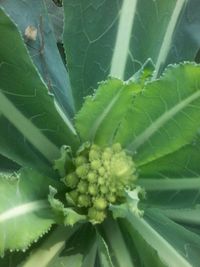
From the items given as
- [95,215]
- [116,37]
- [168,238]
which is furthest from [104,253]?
[116,37]

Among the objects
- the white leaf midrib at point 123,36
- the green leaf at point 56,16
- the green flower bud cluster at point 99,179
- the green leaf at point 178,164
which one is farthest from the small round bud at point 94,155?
the green leaf at point 56,16

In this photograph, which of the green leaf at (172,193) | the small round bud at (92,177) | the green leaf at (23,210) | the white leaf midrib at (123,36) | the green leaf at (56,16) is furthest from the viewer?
the green leaf at (56,16)

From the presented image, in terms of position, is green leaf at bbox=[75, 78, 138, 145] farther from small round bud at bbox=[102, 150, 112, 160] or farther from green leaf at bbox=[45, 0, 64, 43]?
green leaf at bbox=[45, 0, 64, 43]

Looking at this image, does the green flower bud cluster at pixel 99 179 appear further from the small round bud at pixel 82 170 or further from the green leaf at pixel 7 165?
the green leaf at pixel 7 165

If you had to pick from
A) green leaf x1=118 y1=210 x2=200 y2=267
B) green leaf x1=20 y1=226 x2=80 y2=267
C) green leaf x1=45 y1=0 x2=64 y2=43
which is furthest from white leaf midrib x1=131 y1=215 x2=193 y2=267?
green leaf x1=45 y1=0 x2=64 y2=43

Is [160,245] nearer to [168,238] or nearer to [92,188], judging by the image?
[168,238]

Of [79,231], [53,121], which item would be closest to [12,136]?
[53,121]

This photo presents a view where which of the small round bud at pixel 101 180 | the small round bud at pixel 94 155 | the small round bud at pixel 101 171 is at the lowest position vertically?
the small round bud at pixel 101 180

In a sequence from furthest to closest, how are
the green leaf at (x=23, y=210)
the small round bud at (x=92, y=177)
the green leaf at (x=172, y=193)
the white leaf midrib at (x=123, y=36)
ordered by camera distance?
the white leaf midrib at (x=123, y=36), the green leaf at (x=172, y=193), the small round bud at (x=92, y=177), the green leaf at (x=23, y=210)
